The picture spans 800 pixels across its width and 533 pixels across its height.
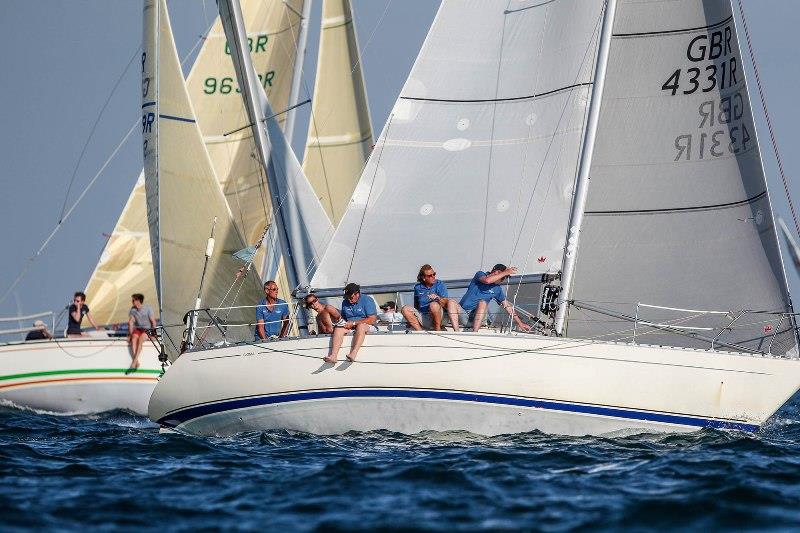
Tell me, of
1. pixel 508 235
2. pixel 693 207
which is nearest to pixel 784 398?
pixel 693 207

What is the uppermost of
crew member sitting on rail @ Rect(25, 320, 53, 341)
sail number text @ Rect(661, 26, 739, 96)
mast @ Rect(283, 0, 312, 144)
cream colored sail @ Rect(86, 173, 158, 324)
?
mast @ Rect(283, 0, 312, 144)

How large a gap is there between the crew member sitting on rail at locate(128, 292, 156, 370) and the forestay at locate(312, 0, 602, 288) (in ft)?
24.6

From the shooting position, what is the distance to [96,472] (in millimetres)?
11859

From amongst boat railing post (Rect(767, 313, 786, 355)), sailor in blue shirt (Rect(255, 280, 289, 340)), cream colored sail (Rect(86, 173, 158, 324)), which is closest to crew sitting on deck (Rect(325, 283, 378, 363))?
sailor in blue shirt (Rect(255, 280, 289, 340))

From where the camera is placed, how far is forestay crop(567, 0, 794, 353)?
15.5m

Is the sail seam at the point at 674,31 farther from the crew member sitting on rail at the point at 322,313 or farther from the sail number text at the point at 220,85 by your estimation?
the sail number text at the point at 220,85

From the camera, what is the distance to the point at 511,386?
14391 mm

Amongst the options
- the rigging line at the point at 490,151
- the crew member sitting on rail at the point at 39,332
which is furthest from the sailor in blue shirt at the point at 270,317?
the crew member sitting on rail at the point at 39,332

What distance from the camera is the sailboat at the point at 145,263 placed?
23172 mm

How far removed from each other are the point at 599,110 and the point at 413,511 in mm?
7688

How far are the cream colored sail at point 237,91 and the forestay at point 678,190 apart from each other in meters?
9.97

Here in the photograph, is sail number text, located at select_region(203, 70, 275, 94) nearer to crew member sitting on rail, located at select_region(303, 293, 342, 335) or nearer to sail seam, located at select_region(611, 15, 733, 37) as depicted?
crew member sitting on rail, located at select_region(303, 293, 342, 335)

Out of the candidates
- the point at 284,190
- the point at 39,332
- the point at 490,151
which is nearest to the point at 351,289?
the point at 490,151

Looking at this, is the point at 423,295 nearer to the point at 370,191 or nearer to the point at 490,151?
the point at 370,191
